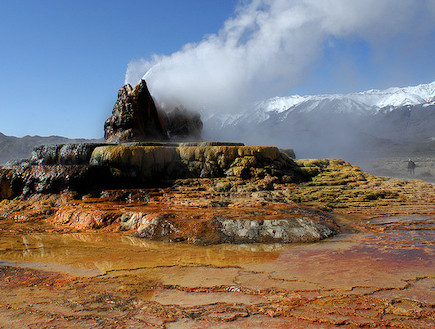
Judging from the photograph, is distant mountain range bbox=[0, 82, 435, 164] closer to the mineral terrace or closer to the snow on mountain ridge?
the snow on mountain ridge

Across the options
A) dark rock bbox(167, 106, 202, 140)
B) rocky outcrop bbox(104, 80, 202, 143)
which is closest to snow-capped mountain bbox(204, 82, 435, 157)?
dark rock bbox(167, 106, 202, 140)

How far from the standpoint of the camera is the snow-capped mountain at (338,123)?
2298 inches

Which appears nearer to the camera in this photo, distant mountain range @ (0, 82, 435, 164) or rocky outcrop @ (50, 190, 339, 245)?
rocky outcrop @ (50, 190, 339, 245)

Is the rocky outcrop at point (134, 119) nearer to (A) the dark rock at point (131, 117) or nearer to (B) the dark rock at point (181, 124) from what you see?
(A) the dark rock at point (131, 117)

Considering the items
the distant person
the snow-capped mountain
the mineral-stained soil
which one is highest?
the snow-capped mountain

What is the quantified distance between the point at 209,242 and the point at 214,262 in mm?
1411

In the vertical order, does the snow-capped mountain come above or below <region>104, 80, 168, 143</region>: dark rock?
above

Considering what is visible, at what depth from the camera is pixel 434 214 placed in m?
8.88

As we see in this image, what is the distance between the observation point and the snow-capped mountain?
192 ft

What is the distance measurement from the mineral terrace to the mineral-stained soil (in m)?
0.03

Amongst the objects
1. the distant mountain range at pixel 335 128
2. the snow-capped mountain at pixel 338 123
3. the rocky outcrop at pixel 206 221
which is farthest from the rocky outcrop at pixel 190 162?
the snow-capped mountain at pixel 338 123

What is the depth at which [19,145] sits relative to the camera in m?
40.1

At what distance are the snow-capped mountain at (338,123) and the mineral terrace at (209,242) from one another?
31.8 metres

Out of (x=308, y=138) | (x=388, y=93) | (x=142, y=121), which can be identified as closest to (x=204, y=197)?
(x=142, y=121)
